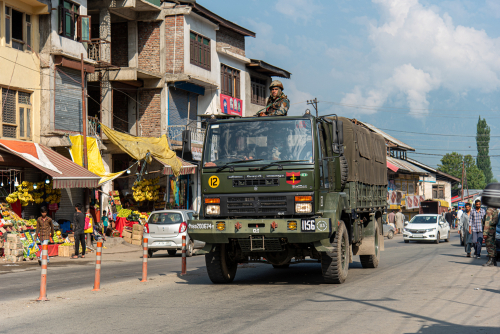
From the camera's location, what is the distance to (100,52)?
2848cm

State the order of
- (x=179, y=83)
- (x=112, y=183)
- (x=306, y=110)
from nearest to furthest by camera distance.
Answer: (x=306, y=110) → (x=112, y=183) → (x=179, y=83)

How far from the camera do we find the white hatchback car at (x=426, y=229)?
31312mm

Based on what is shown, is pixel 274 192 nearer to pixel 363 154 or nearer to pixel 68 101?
pixel 363 154

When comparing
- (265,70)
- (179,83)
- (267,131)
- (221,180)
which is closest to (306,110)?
(267,131)

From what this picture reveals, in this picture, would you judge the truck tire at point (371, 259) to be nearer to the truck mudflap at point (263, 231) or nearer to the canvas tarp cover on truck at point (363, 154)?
the canvas tarp cover on truck at point (363, 154)

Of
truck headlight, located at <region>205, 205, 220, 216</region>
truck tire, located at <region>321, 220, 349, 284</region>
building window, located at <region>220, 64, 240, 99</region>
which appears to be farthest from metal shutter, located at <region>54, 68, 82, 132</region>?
truck tire, located at <region>321, 220, 349, 284</region>

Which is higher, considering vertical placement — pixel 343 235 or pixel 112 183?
pixel 112 183

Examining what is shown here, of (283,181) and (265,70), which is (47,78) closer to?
(283,181)

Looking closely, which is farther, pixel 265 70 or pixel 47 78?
pixel 265 70

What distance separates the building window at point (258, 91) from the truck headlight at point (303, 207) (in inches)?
1268

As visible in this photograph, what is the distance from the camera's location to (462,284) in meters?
11.9

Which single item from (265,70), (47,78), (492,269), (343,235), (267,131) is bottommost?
(492,269)

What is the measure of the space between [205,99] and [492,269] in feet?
79.2

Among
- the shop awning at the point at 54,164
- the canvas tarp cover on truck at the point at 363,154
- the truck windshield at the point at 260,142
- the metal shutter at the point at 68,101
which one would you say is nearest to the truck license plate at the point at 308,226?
the truck windshield at the point at 260,142
